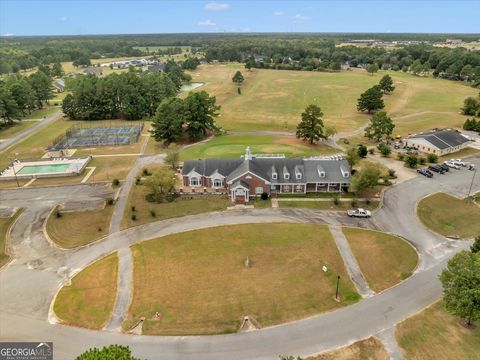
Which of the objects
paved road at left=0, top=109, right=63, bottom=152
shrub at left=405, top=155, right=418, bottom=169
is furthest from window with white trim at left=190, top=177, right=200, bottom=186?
paved road at left=0, top=109, right=63, bottom=152

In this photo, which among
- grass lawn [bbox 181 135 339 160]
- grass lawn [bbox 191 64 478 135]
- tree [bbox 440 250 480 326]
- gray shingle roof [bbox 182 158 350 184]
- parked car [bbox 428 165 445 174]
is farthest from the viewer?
grass lawn [bbox 191 64 478 135]

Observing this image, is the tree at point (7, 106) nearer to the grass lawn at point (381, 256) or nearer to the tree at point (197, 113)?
the tree at point (197, 113)

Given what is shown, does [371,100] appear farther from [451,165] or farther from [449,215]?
[449,215]

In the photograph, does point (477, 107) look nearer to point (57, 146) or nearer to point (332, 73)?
point (332, 73)

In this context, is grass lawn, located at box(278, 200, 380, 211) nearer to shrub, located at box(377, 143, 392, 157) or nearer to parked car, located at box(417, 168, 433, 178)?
parked car, located at box(417, 168, 433, 178)

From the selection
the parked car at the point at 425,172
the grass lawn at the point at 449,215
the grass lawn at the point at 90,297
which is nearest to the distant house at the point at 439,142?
the parked car at the point at 425,172

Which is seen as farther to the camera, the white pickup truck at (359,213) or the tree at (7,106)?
the tree at (7,106)

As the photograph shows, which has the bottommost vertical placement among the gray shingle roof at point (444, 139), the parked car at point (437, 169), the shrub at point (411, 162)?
the parked car at point (437, 169)
